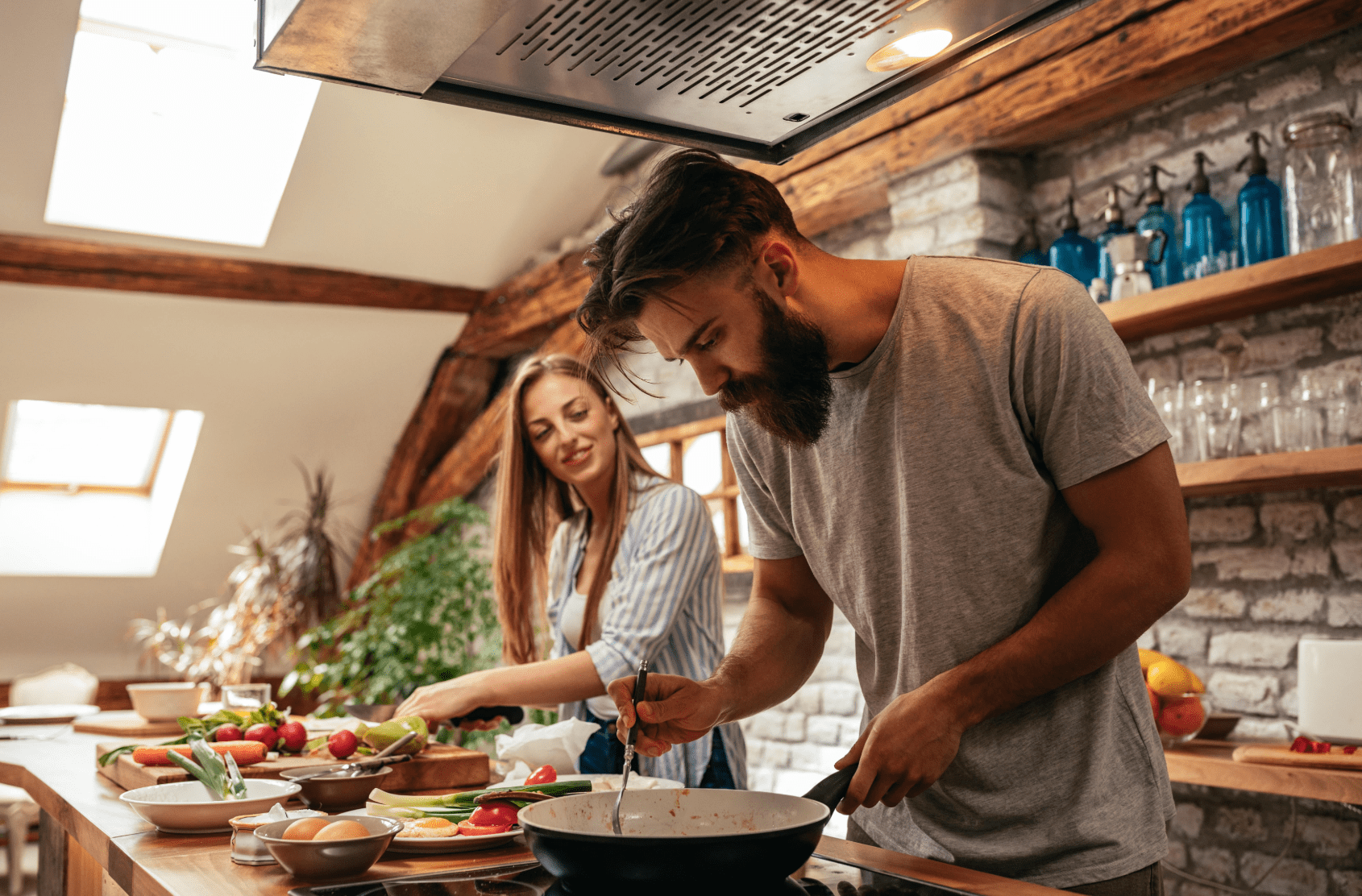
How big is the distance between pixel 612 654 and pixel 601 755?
18 centimetres

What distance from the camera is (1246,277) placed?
2.29 metres

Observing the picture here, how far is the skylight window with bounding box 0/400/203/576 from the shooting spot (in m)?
5.50

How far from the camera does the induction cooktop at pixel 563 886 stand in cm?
93

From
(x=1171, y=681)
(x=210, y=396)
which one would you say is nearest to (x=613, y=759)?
(x=1171, y=681)

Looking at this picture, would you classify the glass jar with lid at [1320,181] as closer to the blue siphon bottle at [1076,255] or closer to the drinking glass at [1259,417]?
the drinking glass at [1259,417]

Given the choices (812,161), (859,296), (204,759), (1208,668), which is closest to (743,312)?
(859,296)

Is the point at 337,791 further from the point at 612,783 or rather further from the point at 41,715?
the point at 41,715

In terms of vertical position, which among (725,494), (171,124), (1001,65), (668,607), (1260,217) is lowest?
(668,607)

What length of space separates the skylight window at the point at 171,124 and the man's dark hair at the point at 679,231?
3.47 meters

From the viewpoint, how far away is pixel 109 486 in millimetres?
5801

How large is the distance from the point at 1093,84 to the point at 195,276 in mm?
3688

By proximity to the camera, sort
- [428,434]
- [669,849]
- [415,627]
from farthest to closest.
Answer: [428,434] < [415,627] < [669,849]

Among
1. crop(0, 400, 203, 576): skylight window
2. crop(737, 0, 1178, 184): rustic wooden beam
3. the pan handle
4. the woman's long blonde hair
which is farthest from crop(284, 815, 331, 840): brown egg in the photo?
crop(0, 400, 203, 576): skylight window

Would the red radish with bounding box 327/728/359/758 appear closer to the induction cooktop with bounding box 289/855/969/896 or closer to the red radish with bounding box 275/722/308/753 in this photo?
the red radish with bounding box 275/722/308/753
